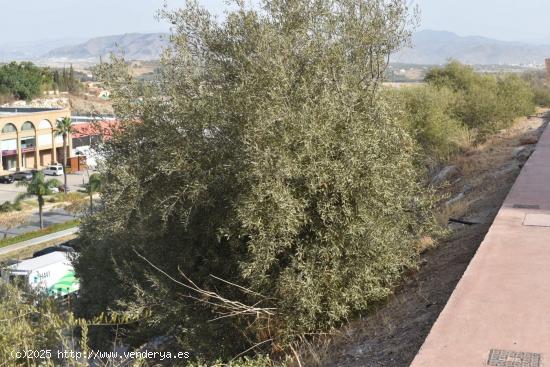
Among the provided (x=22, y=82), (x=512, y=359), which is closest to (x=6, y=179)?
(x=22, y=82)

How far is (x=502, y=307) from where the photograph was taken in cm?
563

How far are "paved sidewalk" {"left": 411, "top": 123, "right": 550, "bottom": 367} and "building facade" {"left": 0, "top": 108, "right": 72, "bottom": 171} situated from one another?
50.1 m

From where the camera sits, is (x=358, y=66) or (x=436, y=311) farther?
(x=358, y=66)

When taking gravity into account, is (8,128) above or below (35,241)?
above

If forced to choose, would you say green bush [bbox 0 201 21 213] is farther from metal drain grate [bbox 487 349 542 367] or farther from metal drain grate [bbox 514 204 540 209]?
metal drain grate [bbox 487 349 542 367]

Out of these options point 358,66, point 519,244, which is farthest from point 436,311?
point 358,66

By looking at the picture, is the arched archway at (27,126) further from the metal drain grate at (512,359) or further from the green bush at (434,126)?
→ the metal drain grate at (512,359)

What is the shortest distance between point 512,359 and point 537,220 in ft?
14.1

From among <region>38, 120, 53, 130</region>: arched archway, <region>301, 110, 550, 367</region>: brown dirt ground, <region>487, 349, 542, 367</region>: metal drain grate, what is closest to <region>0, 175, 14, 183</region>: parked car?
<region>38, 120, 53, 130</region>: arched archway

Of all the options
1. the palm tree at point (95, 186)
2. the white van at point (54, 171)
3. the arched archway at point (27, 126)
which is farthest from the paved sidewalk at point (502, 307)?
the arched archway at point (27, 126)

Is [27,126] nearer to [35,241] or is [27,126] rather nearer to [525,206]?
[35,241]

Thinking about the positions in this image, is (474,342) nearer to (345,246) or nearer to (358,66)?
(345,246)

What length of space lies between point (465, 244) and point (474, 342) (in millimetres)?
4243

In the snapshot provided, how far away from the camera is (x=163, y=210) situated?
763 centimetres
